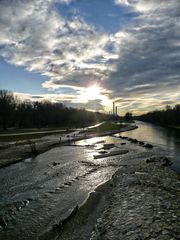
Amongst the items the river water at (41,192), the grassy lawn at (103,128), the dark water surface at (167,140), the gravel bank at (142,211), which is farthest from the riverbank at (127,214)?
the grassy lawn at (103,128)

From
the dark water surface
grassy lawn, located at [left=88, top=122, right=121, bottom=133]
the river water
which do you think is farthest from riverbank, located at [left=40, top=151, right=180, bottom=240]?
grassy lawn, located at [left=88, top=122, right=121, bottom=133]

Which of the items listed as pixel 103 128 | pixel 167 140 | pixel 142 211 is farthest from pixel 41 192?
pixel 103 128

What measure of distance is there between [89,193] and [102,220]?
470cm

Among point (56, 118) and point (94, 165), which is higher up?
point (56, 118)

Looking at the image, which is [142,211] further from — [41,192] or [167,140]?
[167,140]

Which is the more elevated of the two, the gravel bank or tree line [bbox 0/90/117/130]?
tree line [bbox 0/90/117/130]

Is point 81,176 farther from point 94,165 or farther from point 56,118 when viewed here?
point 56,118

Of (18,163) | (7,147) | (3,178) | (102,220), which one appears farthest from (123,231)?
(7,147)

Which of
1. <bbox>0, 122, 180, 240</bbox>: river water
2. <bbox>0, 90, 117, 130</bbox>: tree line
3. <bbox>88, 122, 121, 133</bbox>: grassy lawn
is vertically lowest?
<bbox>0, 122, 180, 240</bbox>: river water

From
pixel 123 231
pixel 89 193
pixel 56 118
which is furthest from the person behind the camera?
pixel 56 118

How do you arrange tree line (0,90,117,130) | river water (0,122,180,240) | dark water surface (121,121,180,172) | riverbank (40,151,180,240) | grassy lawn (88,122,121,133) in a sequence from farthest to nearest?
grassy lawn (88,122,121,133)
tree line (0,90,117,130)
dark water surface (121,121,180,172)
river water (0,122,180,240)
riverbank (40,151,180,240)

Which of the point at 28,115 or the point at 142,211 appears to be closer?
the point at 142,211

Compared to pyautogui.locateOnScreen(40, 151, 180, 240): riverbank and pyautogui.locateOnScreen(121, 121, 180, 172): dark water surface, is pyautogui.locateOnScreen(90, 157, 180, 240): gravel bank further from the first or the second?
pyautogui.locateOnScreen(121, 121, 180, 172): dark water surface

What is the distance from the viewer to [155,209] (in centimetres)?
1135
